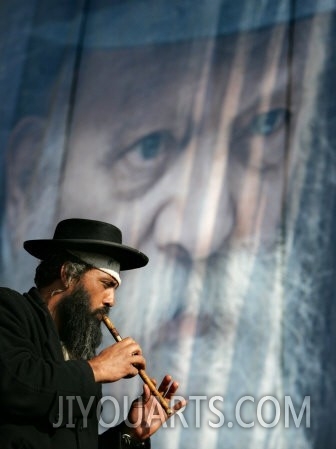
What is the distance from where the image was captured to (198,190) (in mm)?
3957

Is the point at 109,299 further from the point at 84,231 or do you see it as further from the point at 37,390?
the point at 37,390

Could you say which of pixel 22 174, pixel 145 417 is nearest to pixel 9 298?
pixel 145 417

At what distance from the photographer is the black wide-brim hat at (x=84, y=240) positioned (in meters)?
2.42

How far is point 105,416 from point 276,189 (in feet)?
4.10

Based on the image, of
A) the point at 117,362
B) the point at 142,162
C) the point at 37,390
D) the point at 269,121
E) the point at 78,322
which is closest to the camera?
the point at 37,390

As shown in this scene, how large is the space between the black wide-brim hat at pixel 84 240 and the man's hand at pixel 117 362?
1.13ft

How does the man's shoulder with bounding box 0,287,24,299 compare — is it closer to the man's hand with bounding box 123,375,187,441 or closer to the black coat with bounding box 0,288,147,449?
the black coat with bounding box 0,288,147,449

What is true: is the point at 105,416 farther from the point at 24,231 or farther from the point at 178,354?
the point at 24,231

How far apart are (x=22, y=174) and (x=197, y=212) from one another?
0.95m

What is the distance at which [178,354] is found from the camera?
374 centimetres

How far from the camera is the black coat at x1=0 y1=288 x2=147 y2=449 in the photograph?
6.71 feet

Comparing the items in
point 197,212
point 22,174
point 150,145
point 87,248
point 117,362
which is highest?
point 150,145

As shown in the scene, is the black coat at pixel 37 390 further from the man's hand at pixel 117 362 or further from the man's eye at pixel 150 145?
the man's eye at pixel 150 145

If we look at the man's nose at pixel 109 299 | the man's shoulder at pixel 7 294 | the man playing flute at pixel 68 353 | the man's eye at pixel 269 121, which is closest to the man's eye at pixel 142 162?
the man's eye at pixel 269 121
